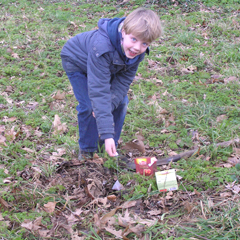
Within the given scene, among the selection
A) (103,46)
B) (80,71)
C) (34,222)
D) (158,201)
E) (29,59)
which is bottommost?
(158,201)

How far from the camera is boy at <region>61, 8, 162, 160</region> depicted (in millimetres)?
2248

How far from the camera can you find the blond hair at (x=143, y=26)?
218cm

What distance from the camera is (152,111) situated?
3.73m

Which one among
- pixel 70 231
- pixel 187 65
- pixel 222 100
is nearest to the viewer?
pixel 70 231

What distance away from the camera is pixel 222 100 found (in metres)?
3.84

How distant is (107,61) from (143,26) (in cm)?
42

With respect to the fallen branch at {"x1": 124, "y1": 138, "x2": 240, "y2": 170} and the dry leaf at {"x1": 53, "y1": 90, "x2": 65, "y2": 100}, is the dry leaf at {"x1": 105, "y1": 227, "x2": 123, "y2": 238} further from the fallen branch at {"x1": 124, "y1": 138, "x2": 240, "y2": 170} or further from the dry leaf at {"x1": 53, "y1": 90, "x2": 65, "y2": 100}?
the dry leaf at {"x1": 53, "y1": 90, "x2": 65, "y2": 100}

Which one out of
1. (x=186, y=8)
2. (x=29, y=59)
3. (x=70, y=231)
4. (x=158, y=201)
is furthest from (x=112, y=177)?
(x=186, y=8)

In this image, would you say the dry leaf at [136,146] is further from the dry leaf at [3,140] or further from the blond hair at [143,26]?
the dry leaf at [3,140]

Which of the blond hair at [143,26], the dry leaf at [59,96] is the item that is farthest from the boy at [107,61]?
the dry leaf at [59,96]

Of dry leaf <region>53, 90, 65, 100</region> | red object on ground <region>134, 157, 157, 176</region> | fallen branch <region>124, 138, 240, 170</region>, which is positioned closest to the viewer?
red object on ground <region>134, 157, 157, 176</region>

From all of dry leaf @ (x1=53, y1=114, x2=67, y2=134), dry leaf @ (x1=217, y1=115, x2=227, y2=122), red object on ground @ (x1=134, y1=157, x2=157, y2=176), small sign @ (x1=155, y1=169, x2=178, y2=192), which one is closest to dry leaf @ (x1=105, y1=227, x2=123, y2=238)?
small sign @ (x1=155, y1=169, x2=178, y2=192)

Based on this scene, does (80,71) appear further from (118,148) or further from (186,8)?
(186,8)

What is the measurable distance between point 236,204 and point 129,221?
0.85m
